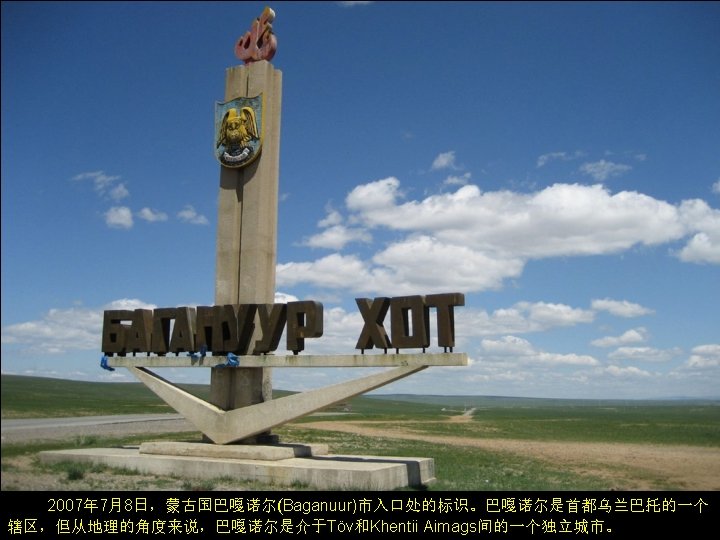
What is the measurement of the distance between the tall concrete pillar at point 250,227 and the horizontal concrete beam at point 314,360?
3.28 ft

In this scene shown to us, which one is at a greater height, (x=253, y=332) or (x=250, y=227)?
(x=250, y=227)

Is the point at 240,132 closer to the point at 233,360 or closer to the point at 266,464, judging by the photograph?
the point at 233,360

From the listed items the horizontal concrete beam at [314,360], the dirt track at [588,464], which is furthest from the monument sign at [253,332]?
the dirt track at [588,464]

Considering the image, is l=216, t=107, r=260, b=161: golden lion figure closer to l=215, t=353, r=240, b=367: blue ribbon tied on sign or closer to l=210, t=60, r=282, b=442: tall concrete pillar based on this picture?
l=210, t=60, r=282, b=442: tall concrete pillar

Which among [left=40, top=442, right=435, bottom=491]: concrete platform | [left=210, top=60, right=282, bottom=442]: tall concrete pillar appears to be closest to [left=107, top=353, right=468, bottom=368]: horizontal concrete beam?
[left=210, top=60, right=282, bottom=442]: tall concrete pillar

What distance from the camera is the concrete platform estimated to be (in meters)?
16.7

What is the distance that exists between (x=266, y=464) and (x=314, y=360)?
10.5ft

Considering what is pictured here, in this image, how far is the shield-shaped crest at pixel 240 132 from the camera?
22281 millimetres

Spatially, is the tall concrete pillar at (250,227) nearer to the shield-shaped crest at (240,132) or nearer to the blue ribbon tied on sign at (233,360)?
the shield-shaped crest at (240,132)

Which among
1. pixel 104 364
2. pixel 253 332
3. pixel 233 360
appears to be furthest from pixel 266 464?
pixel 104 364

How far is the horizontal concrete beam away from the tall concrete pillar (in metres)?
1.00

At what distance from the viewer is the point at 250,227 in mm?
21906
